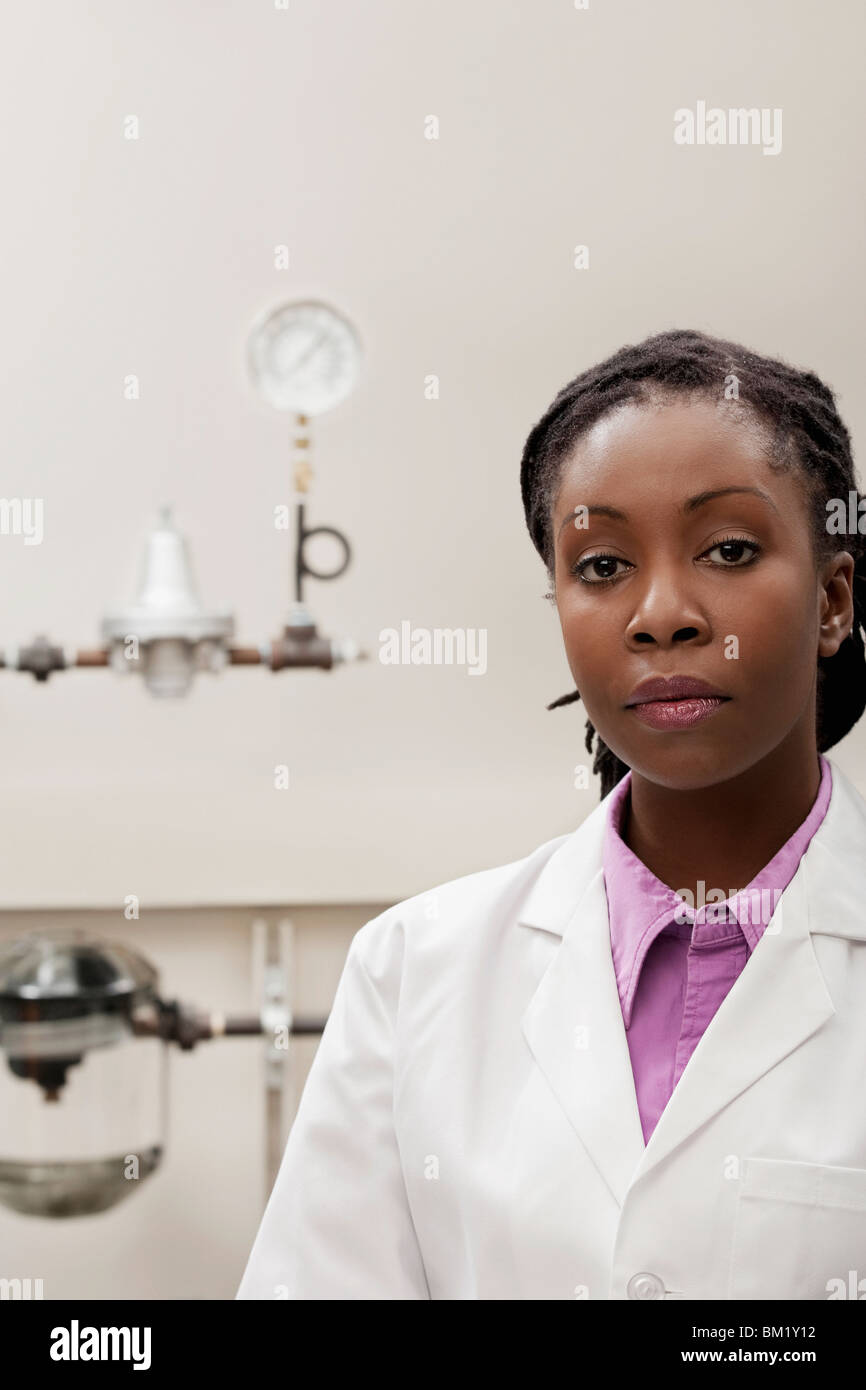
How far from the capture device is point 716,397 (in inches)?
26.1

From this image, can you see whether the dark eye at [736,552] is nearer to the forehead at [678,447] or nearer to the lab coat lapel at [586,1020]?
the forehead at [678,447]

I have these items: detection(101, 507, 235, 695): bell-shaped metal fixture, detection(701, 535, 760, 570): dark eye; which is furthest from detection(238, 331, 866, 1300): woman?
detection(101, 507, 235, 695): bell-shaped metal fixture

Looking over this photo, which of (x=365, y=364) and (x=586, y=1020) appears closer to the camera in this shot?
(x=586, y=1020)

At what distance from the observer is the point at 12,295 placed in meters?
1.41

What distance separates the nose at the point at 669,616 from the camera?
0.62 m

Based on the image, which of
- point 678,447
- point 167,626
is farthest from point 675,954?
point 167,626

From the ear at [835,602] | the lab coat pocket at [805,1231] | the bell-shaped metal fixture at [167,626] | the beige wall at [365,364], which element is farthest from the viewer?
the beige wall at [365,364]

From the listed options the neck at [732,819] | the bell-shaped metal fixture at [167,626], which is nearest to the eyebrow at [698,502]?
the neck at [732,819]

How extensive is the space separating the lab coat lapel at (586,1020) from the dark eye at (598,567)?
152mm

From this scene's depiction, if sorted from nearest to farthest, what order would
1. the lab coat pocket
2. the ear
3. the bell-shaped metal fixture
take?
the lab coat pocket, the ear, the bell-shaped metal fixture

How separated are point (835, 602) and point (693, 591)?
0.12 m

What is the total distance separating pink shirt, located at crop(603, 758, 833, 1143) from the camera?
66cm

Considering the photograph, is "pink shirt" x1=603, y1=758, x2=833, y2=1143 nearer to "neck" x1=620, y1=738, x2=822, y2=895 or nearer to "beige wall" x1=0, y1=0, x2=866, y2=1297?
"neck" x1=620, y1=738, x2=822, y2=895

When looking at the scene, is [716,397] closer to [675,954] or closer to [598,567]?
[598,567]
